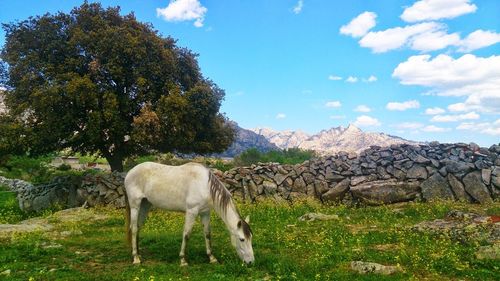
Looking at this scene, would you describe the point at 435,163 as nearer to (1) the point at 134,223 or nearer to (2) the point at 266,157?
(1) the point at 134,223

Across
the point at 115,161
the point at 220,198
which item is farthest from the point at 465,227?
the point at 115,161

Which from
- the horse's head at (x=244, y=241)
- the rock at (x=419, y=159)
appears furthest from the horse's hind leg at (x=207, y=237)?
the rock at (x=419, y=159)

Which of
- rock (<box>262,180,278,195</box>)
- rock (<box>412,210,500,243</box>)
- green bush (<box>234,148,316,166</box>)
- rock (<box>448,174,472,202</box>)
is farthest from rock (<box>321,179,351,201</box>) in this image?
green bush (<box>234,148,316,166</box>)

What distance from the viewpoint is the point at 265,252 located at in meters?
12.6

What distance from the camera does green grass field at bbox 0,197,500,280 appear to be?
10180mm

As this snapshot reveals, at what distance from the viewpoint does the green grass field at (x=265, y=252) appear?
10.2 meters

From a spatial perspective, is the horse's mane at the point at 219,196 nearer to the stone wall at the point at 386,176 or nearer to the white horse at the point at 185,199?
the white horse at the point at 185,199

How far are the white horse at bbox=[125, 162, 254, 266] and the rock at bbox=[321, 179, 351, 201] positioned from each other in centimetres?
1355

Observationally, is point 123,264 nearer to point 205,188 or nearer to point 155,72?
point 205,188

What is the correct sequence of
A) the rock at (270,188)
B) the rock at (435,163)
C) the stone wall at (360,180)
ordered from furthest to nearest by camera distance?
the rock at (270,188) → the rock at (435,163) → the stone wall at (360,180)

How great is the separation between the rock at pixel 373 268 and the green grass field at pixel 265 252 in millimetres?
203

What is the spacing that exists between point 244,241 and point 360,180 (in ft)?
48.3

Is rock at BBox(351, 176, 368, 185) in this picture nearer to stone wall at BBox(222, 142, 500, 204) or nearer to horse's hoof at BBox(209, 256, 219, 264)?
stone wall at BBox(222, 142, 500, 204)

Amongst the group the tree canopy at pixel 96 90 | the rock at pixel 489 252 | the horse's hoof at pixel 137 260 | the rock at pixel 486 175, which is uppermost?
the tree canopy at pixel 96 90
